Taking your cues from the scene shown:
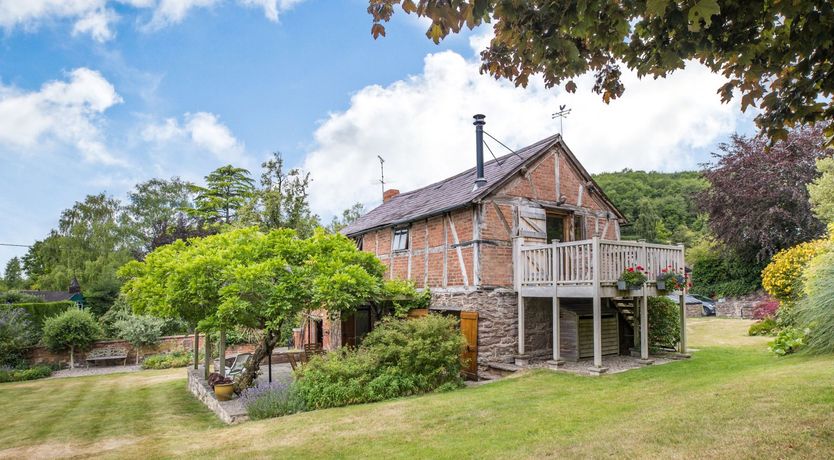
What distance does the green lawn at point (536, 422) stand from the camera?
15.7 feet

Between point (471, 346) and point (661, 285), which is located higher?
point (661, 285)

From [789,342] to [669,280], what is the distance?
8.09 feet

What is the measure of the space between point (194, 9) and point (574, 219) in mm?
12428

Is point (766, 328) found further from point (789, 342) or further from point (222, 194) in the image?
point (222, 194)

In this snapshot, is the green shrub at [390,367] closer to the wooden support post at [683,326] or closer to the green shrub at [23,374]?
the wooden support post at [683,326]

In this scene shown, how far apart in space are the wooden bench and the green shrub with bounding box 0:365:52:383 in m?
1.85

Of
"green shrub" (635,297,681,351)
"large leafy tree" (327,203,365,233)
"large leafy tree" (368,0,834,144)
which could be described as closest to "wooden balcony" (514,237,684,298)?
"green shrub" (635,297,681,351)

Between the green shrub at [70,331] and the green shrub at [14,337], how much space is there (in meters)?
0.64

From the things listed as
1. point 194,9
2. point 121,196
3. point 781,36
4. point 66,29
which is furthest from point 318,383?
point 121,196

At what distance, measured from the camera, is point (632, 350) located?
1301cm

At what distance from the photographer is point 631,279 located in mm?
10289

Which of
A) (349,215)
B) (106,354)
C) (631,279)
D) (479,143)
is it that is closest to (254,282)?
(479,143)

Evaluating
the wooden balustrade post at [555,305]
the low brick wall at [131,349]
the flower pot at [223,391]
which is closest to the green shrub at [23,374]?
the low brick wall at [131,349]

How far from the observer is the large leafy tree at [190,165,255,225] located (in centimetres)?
3569
